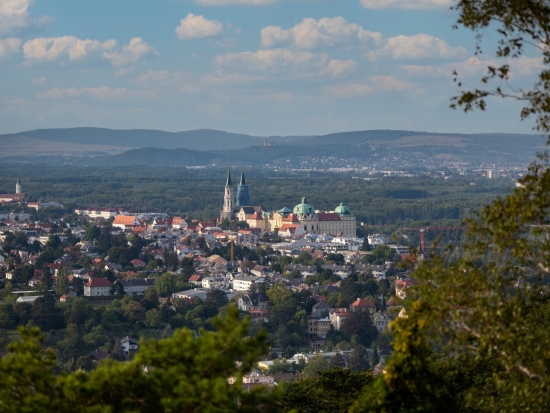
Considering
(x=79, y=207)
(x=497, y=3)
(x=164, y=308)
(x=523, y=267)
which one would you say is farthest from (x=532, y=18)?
(x=79, y=207)

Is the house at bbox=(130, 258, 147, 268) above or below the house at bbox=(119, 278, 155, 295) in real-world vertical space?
below

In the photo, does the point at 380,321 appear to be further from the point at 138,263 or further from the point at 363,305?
the point at 138,263

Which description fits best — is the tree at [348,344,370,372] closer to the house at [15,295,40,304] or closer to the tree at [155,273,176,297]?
the house at [15,295,40,304]

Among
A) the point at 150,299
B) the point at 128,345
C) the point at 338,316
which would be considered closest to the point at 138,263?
the point at 150,299

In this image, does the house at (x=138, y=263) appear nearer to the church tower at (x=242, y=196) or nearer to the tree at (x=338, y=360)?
the tree at (x=338, y=360)

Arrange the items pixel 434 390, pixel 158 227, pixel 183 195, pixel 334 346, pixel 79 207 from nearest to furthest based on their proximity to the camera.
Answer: pixel 434 390, pixel 334 346, pixel 158 227, pixel 79 207, pixel 183 195

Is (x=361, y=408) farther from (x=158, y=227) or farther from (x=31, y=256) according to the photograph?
(x=158, y=227)

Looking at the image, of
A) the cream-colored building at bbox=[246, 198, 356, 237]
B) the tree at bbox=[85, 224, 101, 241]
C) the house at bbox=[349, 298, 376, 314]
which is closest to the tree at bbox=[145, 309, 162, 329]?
the house at bbox=[349, 298, 376, 314]
